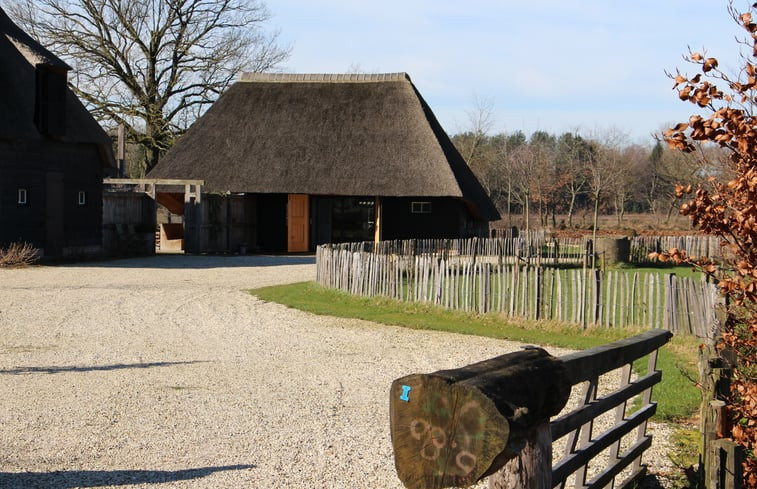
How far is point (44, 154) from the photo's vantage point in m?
24.4

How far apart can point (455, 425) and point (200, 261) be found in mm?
24924

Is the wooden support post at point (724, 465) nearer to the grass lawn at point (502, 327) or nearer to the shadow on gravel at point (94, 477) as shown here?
the shadow on gravel at point (94, 477)

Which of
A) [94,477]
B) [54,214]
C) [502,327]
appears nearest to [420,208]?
[54,214]

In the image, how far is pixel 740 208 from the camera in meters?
4.42

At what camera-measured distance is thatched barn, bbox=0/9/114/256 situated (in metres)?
23.3

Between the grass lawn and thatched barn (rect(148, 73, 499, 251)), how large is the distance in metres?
11.1

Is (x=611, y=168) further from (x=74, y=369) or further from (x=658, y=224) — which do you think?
(x=74, y=369)

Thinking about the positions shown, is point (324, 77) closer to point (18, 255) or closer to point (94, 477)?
point (18, 255)

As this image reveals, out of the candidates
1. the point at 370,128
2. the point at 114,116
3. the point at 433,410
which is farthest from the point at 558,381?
the point at 114,116

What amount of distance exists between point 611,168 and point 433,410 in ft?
162

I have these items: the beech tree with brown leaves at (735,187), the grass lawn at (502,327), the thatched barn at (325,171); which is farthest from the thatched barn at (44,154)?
the beech tree with brown leaves at (735,187)

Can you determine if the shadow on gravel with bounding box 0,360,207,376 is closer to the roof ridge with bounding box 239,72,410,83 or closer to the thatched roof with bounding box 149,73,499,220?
the thatched roof with bounding box 149,73,499,220

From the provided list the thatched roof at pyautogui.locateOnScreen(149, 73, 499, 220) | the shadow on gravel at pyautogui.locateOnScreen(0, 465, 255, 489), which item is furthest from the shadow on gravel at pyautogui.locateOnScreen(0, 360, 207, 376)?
the thatched roof at pyautogui.locateOnScreen(149, 73, 499, 220)

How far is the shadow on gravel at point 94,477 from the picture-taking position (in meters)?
5.86
